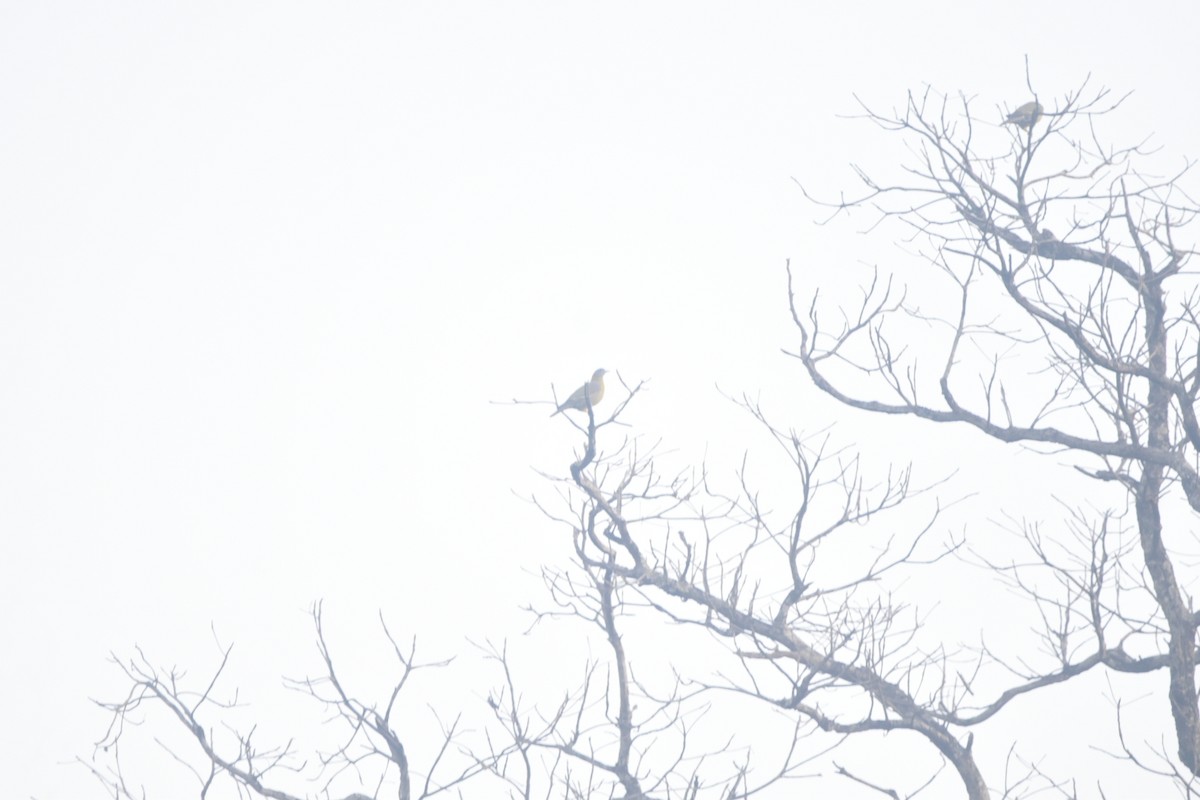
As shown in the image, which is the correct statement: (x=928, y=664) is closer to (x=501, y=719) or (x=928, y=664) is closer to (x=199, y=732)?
(x=501, y=719)

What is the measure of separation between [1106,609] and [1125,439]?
2.39 ft

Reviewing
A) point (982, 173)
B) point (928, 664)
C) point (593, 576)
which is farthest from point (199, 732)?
point (982, 173)

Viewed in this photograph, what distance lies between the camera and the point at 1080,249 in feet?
19.5

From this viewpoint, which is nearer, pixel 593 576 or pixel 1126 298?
pixel 1126 298

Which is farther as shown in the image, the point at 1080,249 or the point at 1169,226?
the point at 1080,249

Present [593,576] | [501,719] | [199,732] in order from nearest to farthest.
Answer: [199,732]
[501,719]
[593,576]

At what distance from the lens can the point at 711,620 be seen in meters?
5.99

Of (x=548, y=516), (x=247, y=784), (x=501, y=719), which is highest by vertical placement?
(x=548, y=516)

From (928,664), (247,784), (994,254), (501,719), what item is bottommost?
(247,784)

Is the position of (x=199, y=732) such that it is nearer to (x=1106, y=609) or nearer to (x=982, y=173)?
(x=1106, y=609)

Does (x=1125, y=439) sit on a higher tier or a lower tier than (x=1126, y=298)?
lower

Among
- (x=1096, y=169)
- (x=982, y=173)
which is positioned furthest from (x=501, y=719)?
(x=1096, y=169)

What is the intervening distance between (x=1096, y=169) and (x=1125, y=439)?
4.31 ft

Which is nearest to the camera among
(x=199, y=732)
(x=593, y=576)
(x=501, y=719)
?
(x=199, y=732)
